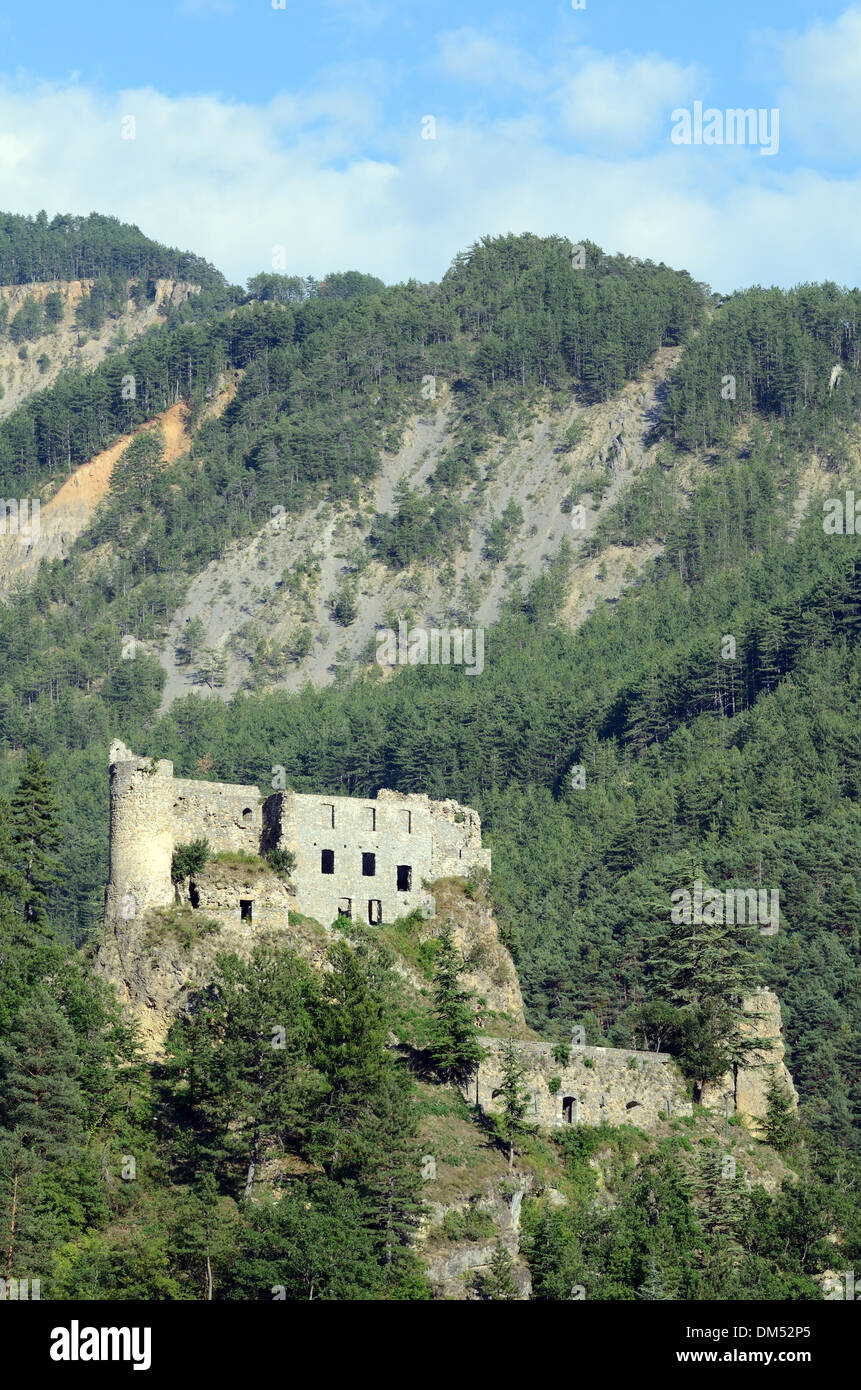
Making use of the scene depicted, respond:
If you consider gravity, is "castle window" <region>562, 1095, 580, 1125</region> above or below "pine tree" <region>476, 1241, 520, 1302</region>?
above

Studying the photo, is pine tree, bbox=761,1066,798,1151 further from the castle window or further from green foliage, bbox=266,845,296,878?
green foliage, bbox=266,845,296,878

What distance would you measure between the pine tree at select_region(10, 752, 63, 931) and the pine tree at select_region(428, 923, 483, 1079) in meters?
16.7

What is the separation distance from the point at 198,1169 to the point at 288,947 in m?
9.75

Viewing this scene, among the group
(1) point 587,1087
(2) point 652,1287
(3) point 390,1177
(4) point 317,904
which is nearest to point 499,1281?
(3) point 390,1177

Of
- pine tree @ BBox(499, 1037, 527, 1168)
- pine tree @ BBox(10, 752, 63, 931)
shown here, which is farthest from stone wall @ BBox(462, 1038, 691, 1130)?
pine tree @ BBox(10, 752, 63, 931)

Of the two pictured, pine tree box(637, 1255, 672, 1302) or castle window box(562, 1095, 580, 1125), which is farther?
castle window box(562, 1095, 580, 1125)

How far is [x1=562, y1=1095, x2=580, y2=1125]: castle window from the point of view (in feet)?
224

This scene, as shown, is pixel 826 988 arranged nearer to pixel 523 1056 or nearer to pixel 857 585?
pixel 523 1056

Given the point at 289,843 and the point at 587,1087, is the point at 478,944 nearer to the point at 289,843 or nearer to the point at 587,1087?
the point at 587,1087

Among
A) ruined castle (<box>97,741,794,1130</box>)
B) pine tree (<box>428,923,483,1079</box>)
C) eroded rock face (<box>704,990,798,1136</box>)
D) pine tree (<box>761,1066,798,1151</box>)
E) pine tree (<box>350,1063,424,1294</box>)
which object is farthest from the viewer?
eroded rock face (<box>704,990,798,1136</box>)

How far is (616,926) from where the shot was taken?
110938mm

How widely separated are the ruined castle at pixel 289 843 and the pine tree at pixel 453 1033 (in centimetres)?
595

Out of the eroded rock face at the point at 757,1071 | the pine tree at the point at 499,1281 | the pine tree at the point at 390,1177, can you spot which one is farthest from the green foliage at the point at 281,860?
the eroded rock face at the point at 757,1071

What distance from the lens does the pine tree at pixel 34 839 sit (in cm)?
7619
